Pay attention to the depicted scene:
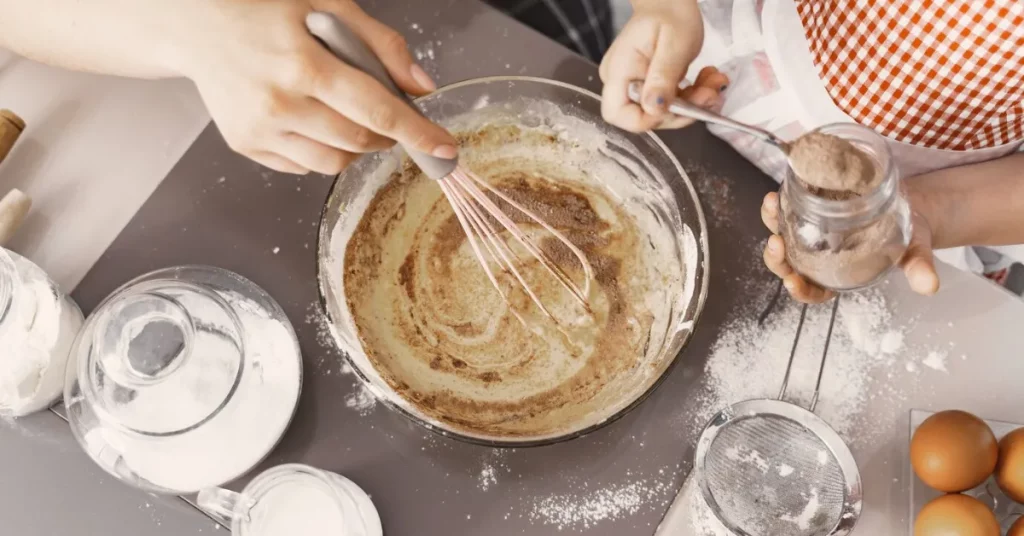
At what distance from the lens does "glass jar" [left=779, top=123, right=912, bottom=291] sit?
23.0 inches

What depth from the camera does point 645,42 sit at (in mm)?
699

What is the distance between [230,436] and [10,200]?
0.34 m

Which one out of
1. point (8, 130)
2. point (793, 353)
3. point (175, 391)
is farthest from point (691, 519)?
point (8, 130)

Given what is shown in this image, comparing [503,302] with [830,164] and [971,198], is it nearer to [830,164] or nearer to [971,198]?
[830,164]

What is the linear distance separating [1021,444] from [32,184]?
3.37ft

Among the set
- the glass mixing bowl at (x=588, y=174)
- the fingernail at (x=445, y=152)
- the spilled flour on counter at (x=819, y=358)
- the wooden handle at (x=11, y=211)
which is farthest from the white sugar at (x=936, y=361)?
the wooden handle at (x=11, y=211)

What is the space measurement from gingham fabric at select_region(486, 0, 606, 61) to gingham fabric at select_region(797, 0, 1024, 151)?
397 millimetres

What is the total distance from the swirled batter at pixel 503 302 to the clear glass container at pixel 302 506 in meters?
0.11

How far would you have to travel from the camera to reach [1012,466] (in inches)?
28.7

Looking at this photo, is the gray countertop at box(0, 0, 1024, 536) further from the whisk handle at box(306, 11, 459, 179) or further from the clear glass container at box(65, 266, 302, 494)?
the whisk handle at box(306, 11, 459, 179)

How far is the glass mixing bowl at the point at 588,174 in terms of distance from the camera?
2.41 ft

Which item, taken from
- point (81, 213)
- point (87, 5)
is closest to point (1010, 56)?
point (87, 5)

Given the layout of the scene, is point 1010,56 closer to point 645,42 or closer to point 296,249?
point 645,42

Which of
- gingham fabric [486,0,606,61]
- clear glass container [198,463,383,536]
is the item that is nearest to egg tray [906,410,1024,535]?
clear glass container [198,463,383,536]
